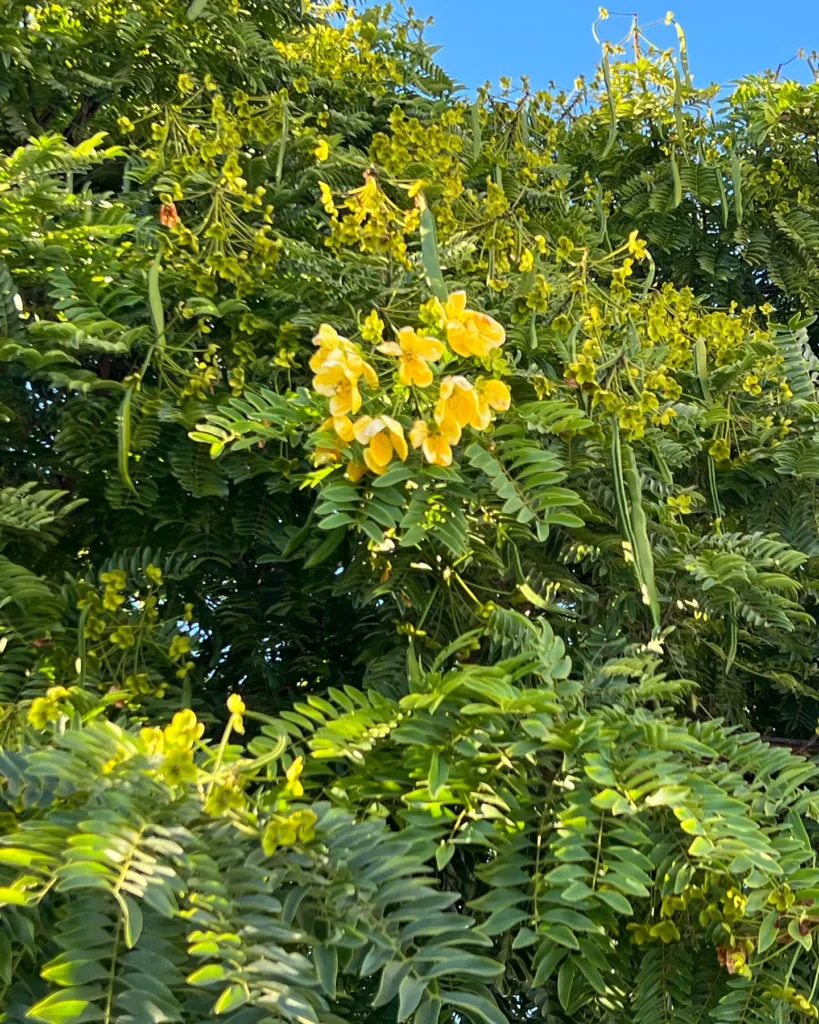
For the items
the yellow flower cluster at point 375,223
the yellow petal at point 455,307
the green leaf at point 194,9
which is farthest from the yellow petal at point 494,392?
the green leaf at point 194,9

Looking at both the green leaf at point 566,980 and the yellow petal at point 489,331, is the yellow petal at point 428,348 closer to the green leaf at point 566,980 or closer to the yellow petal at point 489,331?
the yellow petal at point 489,331

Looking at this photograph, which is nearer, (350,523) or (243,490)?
(350,523)

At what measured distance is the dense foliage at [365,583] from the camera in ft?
2.92

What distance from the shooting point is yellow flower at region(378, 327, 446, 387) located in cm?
113

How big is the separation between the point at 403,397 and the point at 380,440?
8 centimetres

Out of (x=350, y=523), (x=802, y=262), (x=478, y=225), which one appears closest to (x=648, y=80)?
(x=802, y=262)

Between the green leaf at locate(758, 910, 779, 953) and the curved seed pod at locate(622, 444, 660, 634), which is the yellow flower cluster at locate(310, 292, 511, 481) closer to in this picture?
the curved seed pod at locate(622, 444, 660, 634)

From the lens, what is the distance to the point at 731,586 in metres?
1.49

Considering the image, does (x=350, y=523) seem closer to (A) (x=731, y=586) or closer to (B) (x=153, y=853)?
(B) (x=153, y=853)

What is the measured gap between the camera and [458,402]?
1154mm

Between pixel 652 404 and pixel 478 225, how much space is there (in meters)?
0.67

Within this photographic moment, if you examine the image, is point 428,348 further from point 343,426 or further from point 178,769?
point 178,769

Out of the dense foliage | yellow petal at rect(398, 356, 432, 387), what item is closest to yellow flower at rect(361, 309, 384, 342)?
the dense foliage

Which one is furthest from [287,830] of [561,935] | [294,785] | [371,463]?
[371,463]
